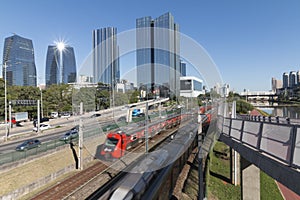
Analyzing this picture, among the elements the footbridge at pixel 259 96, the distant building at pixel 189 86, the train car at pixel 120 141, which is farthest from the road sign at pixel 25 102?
the footbridge at pixel 259 96

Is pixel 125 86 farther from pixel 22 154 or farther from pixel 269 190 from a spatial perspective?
pixel 269 190

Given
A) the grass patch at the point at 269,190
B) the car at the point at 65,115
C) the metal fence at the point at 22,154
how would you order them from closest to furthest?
the metal fence at the point at 22,154 < the grass patch at the point at 269,190 < the car at the point at 65,115

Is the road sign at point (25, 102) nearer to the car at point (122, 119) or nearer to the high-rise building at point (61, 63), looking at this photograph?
the car at point (122, 119)

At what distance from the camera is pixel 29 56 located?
2827 centimetres

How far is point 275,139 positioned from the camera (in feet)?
8.50

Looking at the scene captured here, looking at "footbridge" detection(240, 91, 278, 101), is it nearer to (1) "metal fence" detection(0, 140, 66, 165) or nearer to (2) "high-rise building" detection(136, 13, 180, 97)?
(2) "high-rise building" detection(136, 13, 180, 97)

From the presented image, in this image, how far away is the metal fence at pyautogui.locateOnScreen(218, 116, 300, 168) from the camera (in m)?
2.13

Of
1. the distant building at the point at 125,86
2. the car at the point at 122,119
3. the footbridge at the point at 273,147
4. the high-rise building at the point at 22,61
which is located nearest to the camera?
the footbridge at the point at 273,147

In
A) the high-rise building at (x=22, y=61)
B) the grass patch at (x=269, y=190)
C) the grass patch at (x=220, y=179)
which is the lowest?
the grass patch at (x=269, y=190)

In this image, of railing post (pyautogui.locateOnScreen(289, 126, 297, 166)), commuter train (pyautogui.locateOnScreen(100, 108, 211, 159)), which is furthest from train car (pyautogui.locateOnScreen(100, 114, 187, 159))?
railing post (pyautogui.locateOnScreen(289, 126, 297, 166))

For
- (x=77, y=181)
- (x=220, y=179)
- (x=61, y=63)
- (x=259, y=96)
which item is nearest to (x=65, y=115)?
(x=77, y=181)

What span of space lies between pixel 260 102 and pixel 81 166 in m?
52.9

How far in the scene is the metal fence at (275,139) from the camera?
2.13 meters

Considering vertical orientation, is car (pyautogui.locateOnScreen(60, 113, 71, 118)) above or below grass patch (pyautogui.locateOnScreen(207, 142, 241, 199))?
above
